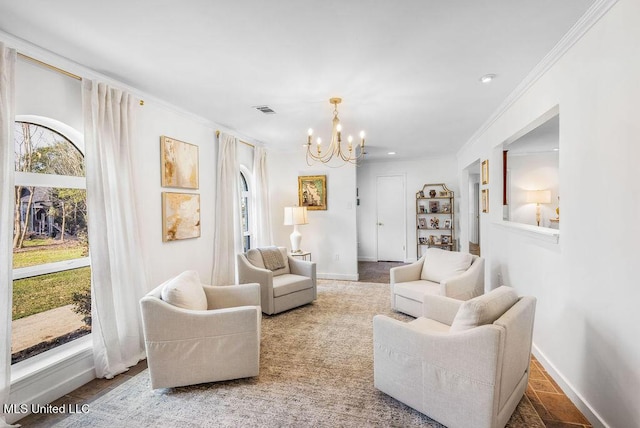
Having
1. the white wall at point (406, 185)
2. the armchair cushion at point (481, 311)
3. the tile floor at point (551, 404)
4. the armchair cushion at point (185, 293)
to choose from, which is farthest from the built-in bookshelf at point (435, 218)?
the armchair cushion at point (185, 293)

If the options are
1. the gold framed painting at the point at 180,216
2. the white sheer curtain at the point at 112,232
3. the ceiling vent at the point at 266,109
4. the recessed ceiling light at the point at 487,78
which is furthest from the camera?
the ceiling vent at the point at 266,109

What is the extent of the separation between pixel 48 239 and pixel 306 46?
250 centimetres

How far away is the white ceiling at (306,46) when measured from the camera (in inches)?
68.9

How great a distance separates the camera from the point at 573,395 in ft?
6.75

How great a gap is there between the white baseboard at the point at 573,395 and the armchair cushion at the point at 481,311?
2.53ft

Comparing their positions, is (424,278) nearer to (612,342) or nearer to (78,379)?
(612,342)

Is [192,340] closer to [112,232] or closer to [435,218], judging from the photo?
[112,232]

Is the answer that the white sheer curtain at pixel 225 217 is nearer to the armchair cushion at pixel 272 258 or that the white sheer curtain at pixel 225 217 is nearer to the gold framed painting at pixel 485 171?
the armchair cushion at pixel 272 258

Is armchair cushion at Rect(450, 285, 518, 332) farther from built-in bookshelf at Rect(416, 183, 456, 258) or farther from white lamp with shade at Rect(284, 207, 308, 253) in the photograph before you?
built-in bookshelf at Rect(416, 183, 456, 258)

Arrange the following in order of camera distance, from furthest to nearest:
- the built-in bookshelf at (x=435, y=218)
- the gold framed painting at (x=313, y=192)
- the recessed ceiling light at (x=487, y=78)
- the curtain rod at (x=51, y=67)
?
the built-in bookshelf at (x=435, y=218)
the gold framed painting at (x=313, y=192)
the recessed ceiling light at (x=487, y=78)
the curtain rod at (x=51, y=67)

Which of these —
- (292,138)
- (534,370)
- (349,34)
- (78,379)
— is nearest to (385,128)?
(292,138)

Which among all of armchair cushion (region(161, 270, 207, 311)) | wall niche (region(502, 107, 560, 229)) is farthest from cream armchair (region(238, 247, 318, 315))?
wall niche (region(502, 107, 560, 229))

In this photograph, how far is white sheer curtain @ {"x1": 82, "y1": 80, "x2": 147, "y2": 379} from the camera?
2.43m

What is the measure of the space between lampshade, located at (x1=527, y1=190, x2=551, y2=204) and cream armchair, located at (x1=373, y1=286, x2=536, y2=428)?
492 centimetres
